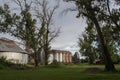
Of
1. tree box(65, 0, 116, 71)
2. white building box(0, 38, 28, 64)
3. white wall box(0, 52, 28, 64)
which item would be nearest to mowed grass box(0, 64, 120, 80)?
tree box(65, 0, 116, 71)

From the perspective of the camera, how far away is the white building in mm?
79488

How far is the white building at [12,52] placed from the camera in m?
79.5

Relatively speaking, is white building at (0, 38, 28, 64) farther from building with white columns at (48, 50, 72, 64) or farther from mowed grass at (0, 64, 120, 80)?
mowed grass at (0, 64, 120, 80)

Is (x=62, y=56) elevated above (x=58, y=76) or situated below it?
above

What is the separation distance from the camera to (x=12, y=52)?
3228 inches

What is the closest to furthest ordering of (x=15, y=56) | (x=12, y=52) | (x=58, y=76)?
(x=58, y=76), (x=12, y=52), (x=15, y=56)

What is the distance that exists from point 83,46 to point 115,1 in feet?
223

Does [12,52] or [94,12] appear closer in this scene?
[94,12]

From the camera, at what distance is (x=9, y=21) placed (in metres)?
63.2

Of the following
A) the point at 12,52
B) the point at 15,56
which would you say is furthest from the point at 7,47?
the point at 15,56

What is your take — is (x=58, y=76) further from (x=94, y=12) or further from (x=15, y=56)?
(x=15, y=56)

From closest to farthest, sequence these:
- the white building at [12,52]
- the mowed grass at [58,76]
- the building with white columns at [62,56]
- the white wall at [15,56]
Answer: the mowed grass at [58,76], the white building at [12,52], the white wall at [15,56], the building with white columns at [62,56]

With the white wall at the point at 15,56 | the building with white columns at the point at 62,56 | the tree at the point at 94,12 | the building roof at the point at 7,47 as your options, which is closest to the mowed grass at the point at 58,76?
the tree at the point at 94,12

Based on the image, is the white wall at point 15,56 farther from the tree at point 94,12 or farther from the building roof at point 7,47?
the tree at point 94,12
